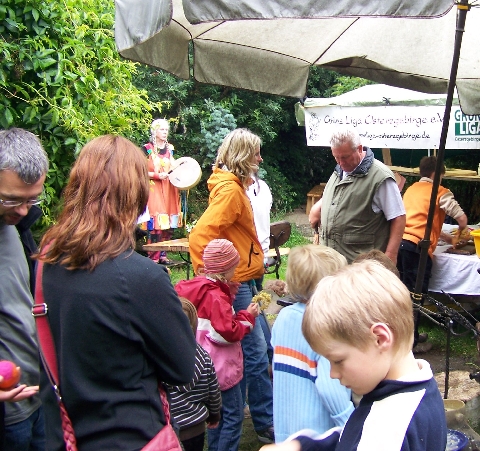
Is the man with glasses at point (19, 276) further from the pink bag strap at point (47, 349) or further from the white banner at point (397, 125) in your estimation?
the white banner at point (397, 125)

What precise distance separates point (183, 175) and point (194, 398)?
21.9 feet

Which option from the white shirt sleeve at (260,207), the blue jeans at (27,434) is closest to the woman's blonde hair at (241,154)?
the white shirt sleeve at (260,207)

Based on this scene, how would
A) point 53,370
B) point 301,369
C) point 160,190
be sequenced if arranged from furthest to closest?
point 160,190, point 301,369, point 53,370

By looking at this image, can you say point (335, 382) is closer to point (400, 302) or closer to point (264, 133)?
point (400, 302)

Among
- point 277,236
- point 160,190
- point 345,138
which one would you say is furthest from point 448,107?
point 160,190

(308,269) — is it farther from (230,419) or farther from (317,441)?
(230,419)

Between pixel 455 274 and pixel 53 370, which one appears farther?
pixel 455 274

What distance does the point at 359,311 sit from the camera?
51.6 inches

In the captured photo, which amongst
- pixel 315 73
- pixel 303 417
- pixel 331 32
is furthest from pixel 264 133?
pixel 303 417

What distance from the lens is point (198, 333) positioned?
10.9 feet

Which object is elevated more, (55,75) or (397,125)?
(55,75)

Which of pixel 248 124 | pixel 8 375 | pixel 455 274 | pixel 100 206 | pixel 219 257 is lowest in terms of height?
pixel 455 274

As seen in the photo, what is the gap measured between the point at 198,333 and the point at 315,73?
12999 millimetres

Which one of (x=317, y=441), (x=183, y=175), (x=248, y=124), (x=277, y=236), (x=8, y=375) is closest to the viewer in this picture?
(x=317, y=441)
